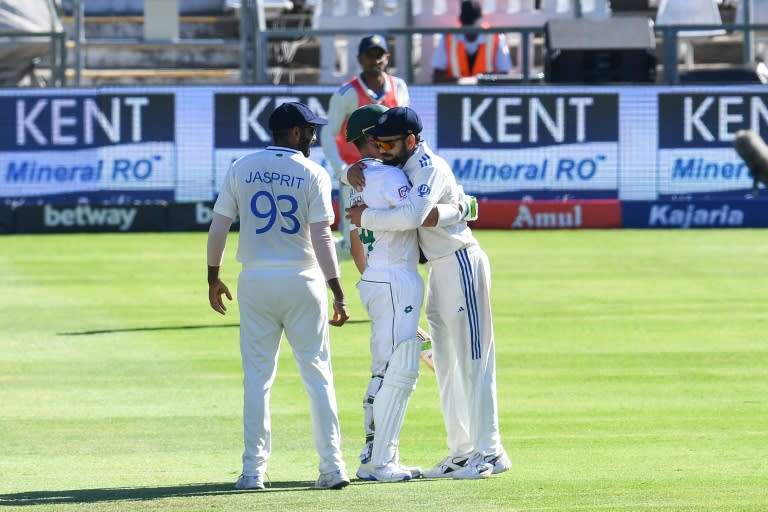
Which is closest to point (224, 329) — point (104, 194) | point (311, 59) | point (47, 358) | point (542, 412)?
point (47, 358)

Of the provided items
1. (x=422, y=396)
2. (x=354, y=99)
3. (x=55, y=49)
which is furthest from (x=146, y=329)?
(x=55, y=49)

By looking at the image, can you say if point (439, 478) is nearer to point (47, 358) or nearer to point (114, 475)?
point (114, 475)

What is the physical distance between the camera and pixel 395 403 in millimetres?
7984

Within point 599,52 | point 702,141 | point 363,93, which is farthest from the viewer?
point 599,52

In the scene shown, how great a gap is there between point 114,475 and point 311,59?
73.1 ft

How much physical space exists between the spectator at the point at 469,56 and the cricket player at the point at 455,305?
1919 centimetres

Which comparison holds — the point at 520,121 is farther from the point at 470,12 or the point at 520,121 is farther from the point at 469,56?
the point at 470,12

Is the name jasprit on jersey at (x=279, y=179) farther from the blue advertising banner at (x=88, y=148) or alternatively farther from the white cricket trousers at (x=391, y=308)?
the blue advertising banner at (x=88, y=148)

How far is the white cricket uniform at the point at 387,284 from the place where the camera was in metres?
8.02

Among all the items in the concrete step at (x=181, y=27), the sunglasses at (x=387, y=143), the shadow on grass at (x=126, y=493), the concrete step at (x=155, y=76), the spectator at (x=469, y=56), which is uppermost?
the concrete step at (x=181, y=27)

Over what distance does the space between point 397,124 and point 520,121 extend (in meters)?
17.1

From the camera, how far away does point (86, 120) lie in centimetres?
2467

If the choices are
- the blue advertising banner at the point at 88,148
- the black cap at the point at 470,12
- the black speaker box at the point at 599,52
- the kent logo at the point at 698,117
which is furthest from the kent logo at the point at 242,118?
the kent logo at the point at 698,117

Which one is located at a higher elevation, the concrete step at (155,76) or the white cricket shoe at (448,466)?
the concrete step at (155,76)
